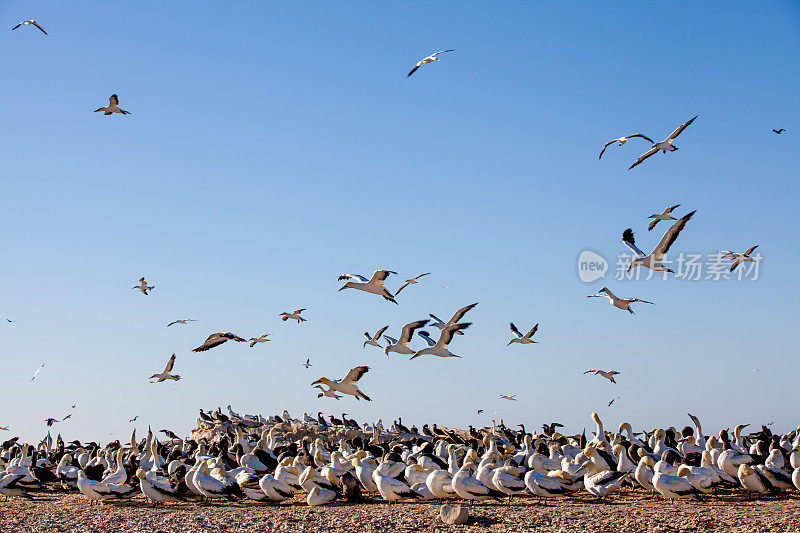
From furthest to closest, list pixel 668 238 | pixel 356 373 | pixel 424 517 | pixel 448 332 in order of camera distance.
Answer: pixel 356 373 → pixel 448 332 → pixel 668 238 → pixel 424 517

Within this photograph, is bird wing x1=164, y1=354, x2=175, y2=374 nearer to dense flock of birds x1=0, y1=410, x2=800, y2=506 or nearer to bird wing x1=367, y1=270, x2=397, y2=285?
Result: dense flock of birds x1=0, y1=410, x2=800, y2=506

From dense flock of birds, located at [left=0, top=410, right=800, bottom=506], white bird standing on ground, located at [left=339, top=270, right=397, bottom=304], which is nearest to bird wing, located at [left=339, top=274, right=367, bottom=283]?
white bird standing on ground, located at [left=339, top=270, right=397, bottom=304]

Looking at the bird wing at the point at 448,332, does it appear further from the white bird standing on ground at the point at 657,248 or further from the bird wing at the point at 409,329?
the white bird standing on ground at the point at 657,248

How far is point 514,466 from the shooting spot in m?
17.8

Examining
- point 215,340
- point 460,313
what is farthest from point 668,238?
point 215,340

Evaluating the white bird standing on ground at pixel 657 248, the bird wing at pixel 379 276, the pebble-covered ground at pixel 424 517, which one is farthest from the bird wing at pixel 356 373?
the white bird standing on ground at pixel 657 248

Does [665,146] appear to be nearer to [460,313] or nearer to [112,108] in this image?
[460,313]

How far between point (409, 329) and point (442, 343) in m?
0.97

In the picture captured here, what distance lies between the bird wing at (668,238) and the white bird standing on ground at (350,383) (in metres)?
7.71

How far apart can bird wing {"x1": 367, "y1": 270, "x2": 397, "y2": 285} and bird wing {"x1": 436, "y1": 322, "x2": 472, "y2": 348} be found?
7.42ft

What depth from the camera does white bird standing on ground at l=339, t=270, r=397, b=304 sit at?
1933cm

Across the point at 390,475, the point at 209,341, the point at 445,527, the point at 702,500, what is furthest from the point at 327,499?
the point at 702,500

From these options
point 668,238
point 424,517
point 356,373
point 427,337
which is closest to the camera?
point 424,517

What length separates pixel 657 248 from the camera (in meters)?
19.1
